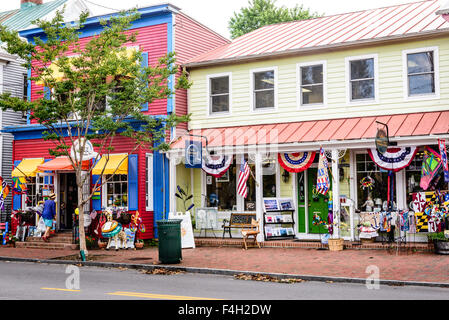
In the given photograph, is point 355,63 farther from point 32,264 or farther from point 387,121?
point 32,264

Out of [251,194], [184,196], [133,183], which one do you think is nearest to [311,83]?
Result: [251,194]

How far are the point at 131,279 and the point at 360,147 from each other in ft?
25.4

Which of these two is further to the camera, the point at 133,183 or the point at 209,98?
the point at 209,98

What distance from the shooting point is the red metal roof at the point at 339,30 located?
16.8 meters

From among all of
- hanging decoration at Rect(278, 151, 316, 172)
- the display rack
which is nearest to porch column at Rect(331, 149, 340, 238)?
hanging decoration at Rect(278, 151, 316, 172)

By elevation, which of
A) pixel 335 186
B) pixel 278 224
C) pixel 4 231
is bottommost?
pixel 4 231

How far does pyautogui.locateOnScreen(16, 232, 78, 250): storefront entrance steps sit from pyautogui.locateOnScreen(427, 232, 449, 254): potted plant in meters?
11.4

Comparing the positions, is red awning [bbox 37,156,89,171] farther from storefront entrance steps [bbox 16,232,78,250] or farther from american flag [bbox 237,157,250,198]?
american flag [bbox 237,157,250,198]

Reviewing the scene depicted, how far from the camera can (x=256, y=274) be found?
11.7m

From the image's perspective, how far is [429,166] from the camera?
48.9 feet

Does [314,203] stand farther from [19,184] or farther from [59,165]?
[19,184]

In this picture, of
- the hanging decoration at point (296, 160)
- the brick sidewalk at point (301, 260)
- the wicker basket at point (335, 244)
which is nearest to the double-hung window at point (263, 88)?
the hanging decoration at point (296, 160)

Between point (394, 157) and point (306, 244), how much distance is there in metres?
3.70
